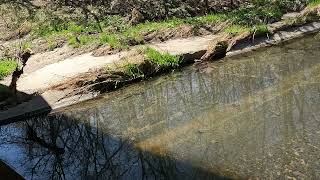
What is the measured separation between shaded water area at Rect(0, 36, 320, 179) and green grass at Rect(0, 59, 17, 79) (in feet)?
8.81

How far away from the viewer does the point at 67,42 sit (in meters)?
14.1

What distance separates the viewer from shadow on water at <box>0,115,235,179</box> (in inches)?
259

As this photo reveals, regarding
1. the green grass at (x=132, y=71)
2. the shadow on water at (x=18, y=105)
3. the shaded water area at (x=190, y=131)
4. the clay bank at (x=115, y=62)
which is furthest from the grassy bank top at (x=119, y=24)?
the shadow on water at (x=18, y=105)

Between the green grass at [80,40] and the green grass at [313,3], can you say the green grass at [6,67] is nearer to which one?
the green grass at [80,40]

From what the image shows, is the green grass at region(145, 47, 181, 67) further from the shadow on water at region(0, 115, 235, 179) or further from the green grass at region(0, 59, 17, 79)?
the green grass at region(0, 59, 17, 79)

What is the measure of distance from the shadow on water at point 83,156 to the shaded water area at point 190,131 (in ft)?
0.05

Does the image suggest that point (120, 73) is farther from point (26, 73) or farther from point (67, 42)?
point (67, 42)

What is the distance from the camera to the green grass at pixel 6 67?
11.7m

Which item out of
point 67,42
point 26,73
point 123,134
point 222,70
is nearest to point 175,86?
point 222,70

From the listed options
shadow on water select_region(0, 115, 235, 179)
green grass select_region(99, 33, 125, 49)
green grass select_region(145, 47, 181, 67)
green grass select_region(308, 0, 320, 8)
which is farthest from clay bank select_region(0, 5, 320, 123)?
shadow on water select_region(0, 115, 235, 179)

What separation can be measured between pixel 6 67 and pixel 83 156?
18.1ft

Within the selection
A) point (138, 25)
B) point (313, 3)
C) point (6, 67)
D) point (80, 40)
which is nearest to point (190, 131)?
point (6, 67)

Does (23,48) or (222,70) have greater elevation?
(23,48)

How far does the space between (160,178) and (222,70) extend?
517 centimetres
